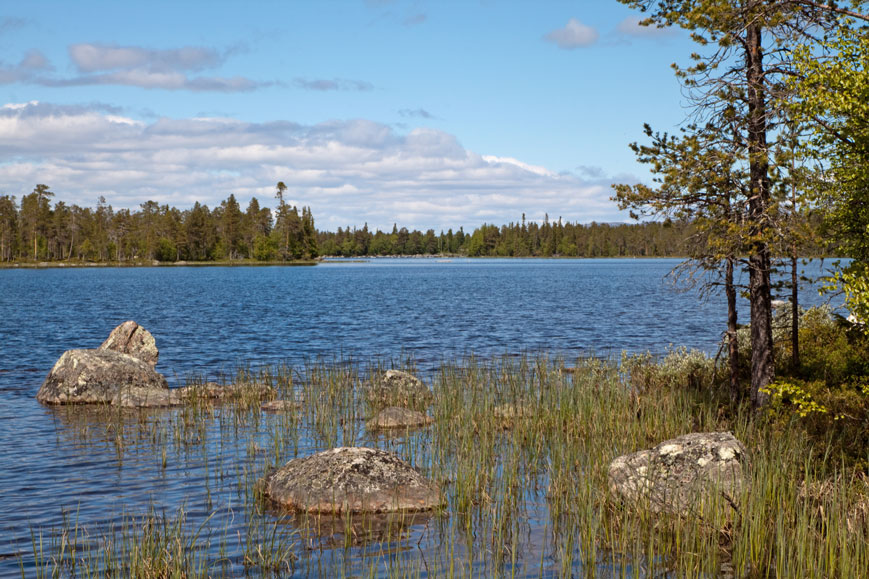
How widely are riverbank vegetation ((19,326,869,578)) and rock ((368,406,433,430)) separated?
0.32 meters

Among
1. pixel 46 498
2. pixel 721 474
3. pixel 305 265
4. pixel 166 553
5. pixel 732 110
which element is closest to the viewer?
pixel 166 553

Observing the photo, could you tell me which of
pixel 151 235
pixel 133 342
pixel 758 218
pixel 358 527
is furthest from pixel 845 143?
pixel 151 235

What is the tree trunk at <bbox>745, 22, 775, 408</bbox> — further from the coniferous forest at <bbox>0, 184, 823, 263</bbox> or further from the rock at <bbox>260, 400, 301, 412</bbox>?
the coniferous forest at <bbox>0, 184, 823, 263</bbox>

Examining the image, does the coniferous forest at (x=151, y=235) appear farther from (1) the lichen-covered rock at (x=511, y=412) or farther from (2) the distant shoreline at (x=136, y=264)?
(1) the lichen-covered rock at (x=511, y=412)

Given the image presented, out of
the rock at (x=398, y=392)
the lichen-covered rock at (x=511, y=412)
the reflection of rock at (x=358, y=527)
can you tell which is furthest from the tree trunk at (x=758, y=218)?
the reflection of rock at (x=358, y=527)

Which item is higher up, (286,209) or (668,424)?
(286,209)

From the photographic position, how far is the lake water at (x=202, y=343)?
10.9 m

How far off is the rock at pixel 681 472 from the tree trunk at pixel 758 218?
4.44 metres

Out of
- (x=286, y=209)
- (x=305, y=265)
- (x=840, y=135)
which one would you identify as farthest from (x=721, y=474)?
(x=305, y=265)

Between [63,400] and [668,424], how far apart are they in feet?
49.1

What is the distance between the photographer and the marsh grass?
A: 761 cm

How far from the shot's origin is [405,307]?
58.0m

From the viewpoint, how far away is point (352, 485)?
10.1 meters

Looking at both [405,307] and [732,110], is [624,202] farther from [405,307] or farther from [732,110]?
[405,307]
